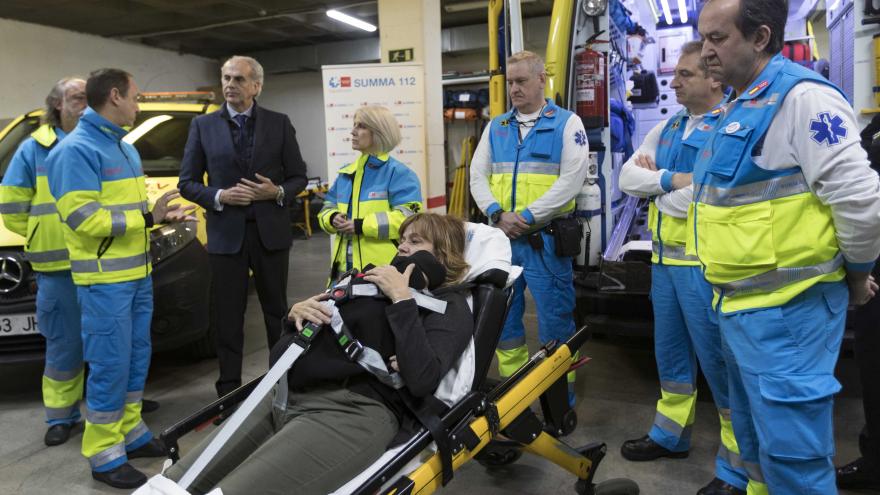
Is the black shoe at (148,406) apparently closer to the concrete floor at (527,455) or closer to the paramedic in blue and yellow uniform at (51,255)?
the concrete floor at (527,455)

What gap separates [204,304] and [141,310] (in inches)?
34.2

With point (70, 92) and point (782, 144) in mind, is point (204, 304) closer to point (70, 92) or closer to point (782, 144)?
point (70, 92)

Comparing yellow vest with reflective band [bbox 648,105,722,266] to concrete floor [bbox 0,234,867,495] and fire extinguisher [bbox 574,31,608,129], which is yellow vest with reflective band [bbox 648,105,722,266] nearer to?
fire extinguisher [bbox 574,31,608,129]

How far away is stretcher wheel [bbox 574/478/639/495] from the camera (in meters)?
2.34

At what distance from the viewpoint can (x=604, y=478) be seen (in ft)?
8.74

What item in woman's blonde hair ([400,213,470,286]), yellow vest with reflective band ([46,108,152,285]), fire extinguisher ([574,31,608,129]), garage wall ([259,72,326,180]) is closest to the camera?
woman's blonde hair ([400,213,470,286])

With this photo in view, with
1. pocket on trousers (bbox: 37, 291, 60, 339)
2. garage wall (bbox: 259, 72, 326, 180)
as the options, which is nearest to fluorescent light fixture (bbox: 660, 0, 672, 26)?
pocket on trousers (bbox: 37, 291, 60, 339)

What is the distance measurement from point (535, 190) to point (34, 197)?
8.26 feet

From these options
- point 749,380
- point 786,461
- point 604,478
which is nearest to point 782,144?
point 749,380

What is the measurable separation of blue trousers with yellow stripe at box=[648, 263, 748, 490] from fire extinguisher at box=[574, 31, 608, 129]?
3.84 feet

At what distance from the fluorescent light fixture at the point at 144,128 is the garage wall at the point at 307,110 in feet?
32.2

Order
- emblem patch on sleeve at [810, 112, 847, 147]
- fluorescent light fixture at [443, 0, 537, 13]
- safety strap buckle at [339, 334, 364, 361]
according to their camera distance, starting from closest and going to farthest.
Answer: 1. emblem patch on sleeve at [810, 112, 847, 147]
2. safety strap buckle at [339, 334, 364, 361]
3. fluorescent light fixture at [443, 0, 537, 13]

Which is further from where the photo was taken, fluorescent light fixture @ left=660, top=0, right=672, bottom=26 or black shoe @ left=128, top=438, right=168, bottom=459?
fluorescent light fixture @ left=660, top=0, right=672, bottom=26

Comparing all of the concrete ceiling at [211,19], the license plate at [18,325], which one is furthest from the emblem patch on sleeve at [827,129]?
the concrete ceiling at [211,19]
